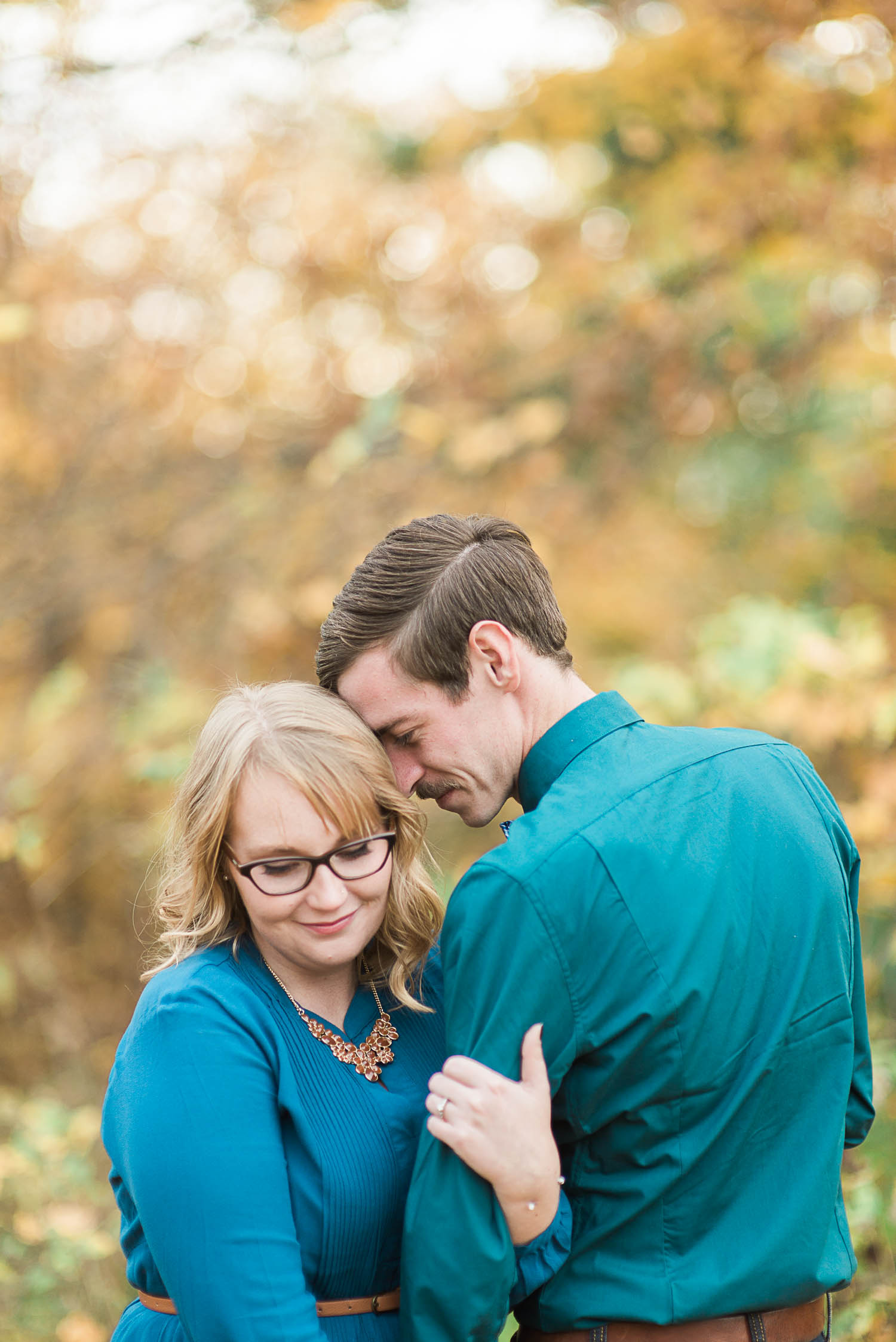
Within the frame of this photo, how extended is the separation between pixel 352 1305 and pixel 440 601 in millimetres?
1107

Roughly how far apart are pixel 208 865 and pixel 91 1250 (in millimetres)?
2415

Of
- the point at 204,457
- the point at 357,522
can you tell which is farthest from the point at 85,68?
the point at 357,522

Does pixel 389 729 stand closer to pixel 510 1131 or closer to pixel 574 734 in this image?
pixel 574 734

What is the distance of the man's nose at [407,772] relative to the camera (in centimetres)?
204

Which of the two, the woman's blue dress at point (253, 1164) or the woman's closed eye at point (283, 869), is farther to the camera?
the woman's closed eye at point (283, 869)

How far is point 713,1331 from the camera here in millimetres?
1681

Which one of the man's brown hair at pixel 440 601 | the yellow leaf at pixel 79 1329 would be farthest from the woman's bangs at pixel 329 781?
the yellow leaf at pixel 79 1329

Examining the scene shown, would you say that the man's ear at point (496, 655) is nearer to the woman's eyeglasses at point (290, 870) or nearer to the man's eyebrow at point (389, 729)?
the man's eyebrow at point (389, 729)

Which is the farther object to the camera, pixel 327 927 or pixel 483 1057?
pixel 327 927

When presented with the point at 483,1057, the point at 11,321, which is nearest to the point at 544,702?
the point at 483,1057

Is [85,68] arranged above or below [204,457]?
above

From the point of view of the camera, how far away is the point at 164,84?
537 centimetres

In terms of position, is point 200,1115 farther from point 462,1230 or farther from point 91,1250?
point 91,1250

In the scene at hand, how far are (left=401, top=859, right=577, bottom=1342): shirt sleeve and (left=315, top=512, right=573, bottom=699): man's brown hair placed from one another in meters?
0.48
